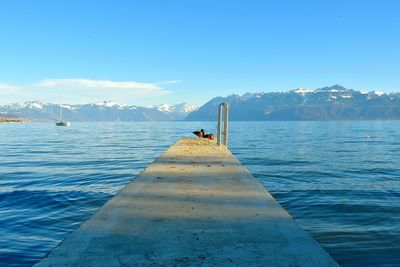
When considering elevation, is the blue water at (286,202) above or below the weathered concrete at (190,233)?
below

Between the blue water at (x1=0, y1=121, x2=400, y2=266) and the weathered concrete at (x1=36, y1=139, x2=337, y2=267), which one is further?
the blue water at (x1=0, y1=121, x2=400, y2=266)

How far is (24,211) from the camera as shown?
12414 mm

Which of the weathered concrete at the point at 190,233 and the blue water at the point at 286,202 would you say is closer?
the weathered concrete at the point at 190,233

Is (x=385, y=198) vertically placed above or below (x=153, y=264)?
below

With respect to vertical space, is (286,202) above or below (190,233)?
below

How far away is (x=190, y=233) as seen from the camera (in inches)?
220

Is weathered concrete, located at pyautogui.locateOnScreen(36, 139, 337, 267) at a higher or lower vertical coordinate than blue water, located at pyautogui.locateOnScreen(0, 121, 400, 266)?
higher

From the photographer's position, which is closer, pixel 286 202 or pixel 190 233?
pixel 190 233

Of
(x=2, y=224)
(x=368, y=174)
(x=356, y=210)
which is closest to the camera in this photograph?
(x=2, y=224)

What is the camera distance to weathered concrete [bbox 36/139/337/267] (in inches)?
178

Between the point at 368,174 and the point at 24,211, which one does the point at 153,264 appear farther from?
the point at 368,174

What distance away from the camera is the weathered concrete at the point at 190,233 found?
4.51m

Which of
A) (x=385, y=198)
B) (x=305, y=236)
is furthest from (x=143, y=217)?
(x=385, y=198)

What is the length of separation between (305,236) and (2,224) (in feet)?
30.4
